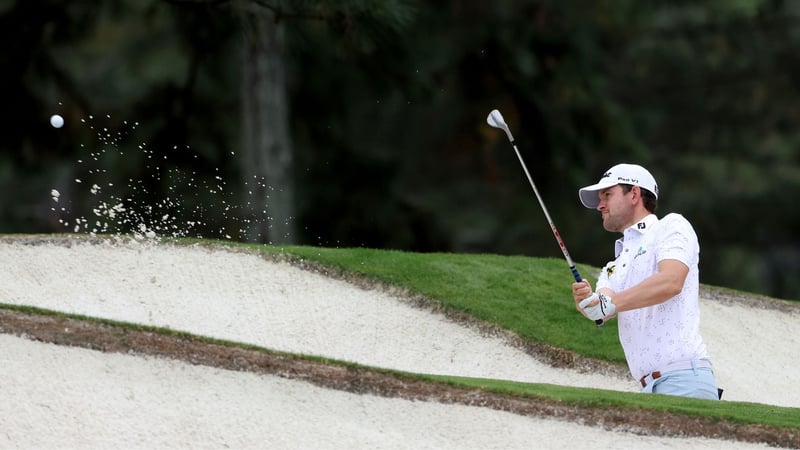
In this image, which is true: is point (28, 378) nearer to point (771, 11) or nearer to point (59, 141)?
point (59, 141)

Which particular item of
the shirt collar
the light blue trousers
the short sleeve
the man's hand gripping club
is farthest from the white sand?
the shirt collar

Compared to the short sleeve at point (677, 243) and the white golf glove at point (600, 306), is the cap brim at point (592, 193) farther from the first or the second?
the white golf glove at point (600, 306)

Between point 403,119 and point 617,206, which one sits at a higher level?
point 403,119

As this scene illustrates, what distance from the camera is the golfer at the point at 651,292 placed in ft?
22.0

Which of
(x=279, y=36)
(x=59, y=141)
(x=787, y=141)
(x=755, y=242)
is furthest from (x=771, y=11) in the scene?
(x=59, y=141)

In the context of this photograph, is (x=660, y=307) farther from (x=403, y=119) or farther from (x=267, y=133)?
(x=403, y=119)

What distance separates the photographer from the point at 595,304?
266 inches

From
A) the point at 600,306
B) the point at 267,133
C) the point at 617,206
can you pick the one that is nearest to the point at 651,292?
the point at 600,306

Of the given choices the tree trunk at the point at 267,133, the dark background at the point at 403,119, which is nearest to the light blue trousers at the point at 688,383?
the dark background at the point at 403,119

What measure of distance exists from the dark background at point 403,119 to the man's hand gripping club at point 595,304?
299 inches

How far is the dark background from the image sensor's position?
18609 mm

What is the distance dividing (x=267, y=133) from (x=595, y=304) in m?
12.6

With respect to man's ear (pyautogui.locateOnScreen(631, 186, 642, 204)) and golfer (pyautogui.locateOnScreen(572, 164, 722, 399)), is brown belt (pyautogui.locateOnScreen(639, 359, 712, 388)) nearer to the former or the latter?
golfer (pyautogui.locateOnScreen(572, 164, 722, 399))

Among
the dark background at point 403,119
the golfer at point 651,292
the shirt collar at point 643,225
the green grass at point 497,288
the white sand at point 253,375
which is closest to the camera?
the white sand at point 253,375
